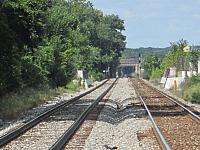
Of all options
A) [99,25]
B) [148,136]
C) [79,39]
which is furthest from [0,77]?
[99,25]

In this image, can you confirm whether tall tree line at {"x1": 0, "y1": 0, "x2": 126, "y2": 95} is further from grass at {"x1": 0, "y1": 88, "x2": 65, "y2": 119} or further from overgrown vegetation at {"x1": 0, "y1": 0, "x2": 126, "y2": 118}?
grass at {"x1": 0, "y1": 88, "x2": 65, "y2": 119}

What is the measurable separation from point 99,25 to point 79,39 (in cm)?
5838

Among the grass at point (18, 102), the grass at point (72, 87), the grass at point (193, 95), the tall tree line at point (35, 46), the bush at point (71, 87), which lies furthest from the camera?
the bush at point (71, 87)

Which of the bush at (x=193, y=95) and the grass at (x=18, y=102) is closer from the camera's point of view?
the grass at (x=18, y=102)

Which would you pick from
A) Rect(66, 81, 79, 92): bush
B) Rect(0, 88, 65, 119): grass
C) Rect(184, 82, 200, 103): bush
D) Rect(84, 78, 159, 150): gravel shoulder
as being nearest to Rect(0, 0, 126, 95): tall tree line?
Rect(0, 88, 65, 119): grass

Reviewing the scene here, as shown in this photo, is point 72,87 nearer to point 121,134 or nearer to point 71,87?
point 71,87

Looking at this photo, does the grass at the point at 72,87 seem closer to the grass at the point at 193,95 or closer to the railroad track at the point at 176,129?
the grass at the point at 193,95

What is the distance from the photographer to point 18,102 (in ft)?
99.4

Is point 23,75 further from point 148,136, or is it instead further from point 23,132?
point 148,136

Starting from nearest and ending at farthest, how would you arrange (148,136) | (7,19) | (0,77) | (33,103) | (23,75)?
(148,136) → (7,19) → (0,77) → (33,103) → (23,75)

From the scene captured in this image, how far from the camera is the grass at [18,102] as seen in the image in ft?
85.2

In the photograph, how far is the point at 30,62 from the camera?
4003 cm

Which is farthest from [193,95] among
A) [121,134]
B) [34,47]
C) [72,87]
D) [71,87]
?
[72,87]

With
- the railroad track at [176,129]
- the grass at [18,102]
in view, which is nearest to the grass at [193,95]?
the railroad track at [176,129]
